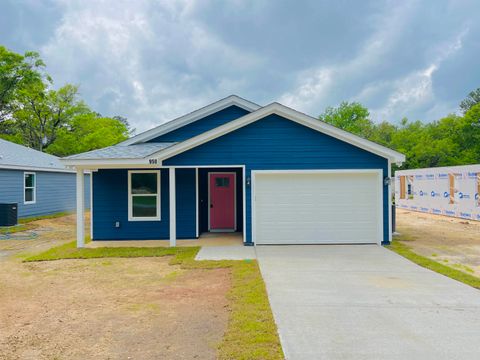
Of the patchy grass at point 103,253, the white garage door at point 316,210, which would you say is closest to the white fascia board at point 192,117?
the white garage door at point 316,210

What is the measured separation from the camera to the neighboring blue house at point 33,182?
1544 centimetres

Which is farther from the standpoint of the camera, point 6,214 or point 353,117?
point 353,117

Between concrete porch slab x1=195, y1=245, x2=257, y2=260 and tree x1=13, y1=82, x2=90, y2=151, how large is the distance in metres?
30.8

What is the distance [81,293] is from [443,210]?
18667 mm

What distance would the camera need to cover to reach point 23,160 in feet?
55.3

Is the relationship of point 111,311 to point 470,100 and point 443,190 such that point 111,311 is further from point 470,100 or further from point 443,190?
point 470,100

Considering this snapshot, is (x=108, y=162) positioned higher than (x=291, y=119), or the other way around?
(x=291, y=119)

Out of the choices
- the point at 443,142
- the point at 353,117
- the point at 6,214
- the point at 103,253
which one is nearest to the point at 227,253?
the point at 103,253

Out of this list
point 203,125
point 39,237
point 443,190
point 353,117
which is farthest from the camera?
point 353,117

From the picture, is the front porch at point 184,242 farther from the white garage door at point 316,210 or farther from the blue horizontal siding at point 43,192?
the blue horizontal siding at point 43,192

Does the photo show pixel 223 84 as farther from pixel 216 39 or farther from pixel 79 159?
pixel 79 159

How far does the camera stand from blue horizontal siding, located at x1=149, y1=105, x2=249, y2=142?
11.8m

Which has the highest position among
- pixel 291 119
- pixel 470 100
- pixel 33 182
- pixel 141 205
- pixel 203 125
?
pixel 470 100

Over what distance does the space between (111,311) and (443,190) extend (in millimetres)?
18777
